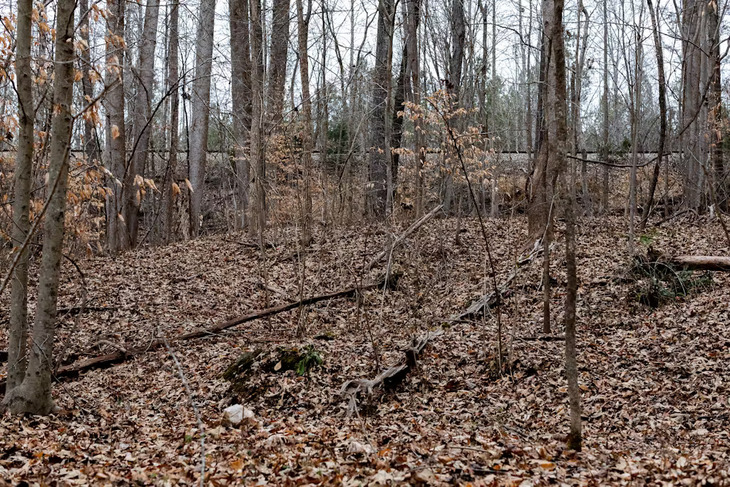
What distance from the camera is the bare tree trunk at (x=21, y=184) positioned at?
14.2ft

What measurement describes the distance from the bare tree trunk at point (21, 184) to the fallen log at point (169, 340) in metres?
1.04

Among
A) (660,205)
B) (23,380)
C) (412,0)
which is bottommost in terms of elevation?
(23,380)

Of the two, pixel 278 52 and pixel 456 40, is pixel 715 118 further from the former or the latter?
pixel 278 52

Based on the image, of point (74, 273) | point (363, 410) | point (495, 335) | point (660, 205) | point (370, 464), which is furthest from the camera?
point (660, 205)

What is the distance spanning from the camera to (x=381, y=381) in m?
5.62

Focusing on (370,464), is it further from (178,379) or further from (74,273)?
(74,273)

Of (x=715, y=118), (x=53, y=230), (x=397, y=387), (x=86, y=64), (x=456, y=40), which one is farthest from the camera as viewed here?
(x=456, y=40)

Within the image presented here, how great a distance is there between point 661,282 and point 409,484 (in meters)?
5.63

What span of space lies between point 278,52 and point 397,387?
11697 mm

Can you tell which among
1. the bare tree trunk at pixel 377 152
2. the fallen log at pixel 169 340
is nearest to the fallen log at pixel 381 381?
the fallen log at pixel 169 340

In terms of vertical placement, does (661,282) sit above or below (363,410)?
above

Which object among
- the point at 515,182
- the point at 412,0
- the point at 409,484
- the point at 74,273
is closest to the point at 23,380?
the point at 409,484

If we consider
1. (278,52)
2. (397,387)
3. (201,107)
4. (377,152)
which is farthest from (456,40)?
(397,387)

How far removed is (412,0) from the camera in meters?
11.2
